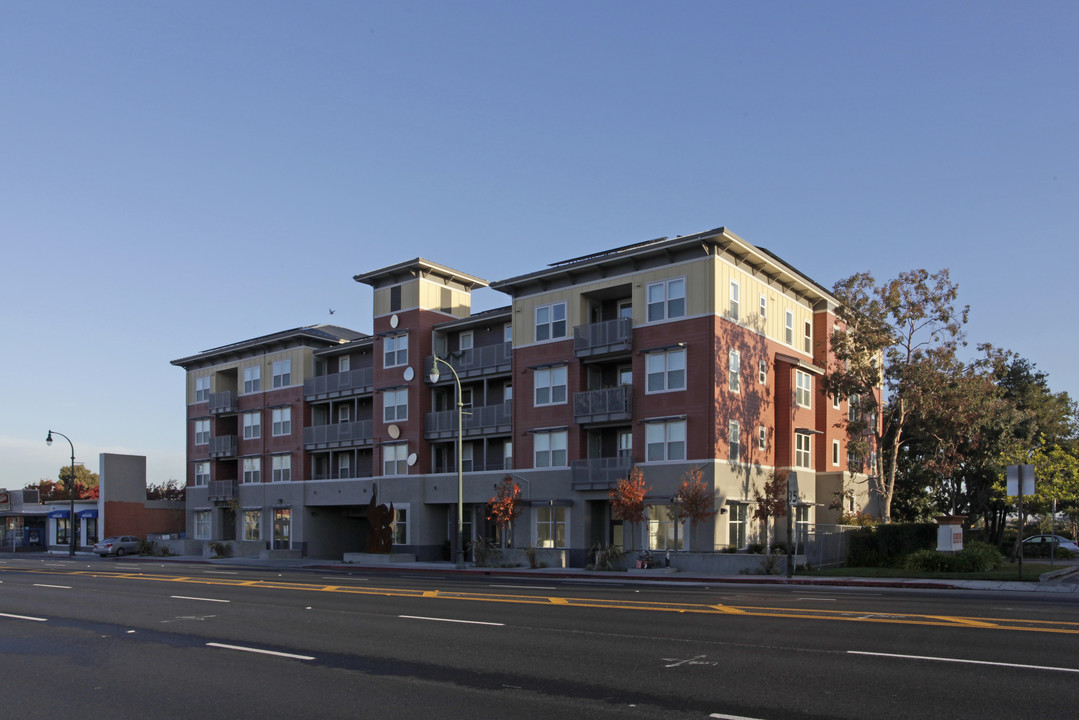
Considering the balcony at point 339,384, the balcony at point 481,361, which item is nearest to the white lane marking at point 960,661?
the balcony at point 481,361

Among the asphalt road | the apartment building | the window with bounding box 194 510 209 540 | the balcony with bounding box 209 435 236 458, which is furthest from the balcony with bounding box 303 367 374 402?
the asphalt road

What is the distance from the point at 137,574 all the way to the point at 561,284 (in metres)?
22.4

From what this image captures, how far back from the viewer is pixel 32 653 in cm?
1394

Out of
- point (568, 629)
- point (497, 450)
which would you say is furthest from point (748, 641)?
point (497, 450)

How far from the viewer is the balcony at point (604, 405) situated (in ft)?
137

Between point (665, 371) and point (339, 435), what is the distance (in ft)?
80.1

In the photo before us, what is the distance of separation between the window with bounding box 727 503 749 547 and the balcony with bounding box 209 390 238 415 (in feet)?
126

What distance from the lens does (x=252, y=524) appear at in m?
63.7

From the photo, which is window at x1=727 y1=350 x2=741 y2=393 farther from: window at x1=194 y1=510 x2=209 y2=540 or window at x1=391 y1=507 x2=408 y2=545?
window at x1=194 y1=510 x2=209 y2=540

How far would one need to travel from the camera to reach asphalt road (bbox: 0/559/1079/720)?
9.46m

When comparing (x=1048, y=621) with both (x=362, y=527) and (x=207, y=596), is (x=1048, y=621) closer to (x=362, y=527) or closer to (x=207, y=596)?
(x=207, y=596)

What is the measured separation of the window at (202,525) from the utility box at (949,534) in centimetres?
5162

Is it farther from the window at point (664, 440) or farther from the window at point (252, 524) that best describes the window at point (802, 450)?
the window at point (252, 524)

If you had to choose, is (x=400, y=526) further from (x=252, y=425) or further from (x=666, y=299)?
(x=666, y=299)
